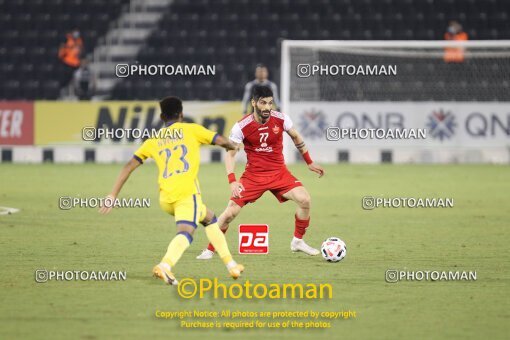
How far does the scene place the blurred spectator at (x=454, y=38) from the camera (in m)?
24.8

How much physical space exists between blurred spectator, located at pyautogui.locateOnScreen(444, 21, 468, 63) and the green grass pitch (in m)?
6.05

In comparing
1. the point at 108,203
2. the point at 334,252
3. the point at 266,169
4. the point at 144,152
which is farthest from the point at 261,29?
the point at 108,203

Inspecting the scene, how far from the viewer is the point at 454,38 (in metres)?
25.7

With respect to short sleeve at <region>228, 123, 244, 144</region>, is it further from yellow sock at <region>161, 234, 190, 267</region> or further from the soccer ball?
yellow sock at <region>161, 234, 190, 267</region>

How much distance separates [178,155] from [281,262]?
7.00 ft

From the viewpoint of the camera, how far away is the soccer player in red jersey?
1053 centimetres

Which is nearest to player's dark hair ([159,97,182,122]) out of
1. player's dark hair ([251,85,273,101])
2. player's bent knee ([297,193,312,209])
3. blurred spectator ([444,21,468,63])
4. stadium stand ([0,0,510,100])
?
player's dark hair ([251,85,273,101])

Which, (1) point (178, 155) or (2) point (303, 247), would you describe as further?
(2) point (303, 247)

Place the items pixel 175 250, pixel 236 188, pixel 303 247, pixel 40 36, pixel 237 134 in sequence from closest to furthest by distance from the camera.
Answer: pixel 175 250
pixel 236 188
pixel 237 134
pixel 303 247
pixel 40 36

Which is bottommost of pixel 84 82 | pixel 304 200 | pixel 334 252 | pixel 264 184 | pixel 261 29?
pixel 334 252

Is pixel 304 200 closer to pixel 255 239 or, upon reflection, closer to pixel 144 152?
pixel 255 239

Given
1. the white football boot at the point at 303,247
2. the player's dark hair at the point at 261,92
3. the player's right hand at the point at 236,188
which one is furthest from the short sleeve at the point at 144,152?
the white football boot at the point at 303,247

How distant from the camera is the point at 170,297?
27.0 feet

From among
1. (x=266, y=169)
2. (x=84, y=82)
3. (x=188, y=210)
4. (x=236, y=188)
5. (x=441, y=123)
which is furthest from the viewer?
(x=84, y=82)
